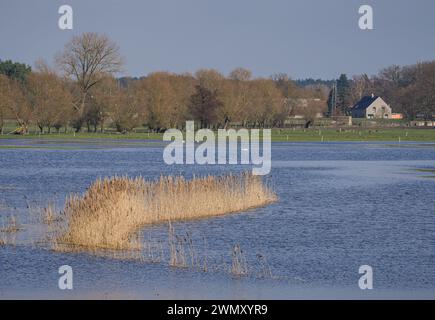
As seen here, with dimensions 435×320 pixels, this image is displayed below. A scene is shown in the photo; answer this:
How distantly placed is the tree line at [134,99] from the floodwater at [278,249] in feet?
212

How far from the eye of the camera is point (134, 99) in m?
119

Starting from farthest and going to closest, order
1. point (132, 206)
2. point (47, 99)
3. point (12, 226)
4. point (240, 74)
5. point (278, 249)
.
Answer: point (240, 74), point (47, 99), point (12, 226), point (132, 206), point (278, 249)

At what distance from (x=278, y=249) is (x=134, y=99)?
9500 cm

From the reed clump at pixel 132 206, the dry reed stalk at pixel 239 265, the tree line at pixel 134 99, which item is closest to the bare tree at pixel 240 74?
the tree line at pixel 134 99

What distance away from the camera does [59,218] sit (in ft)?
98.2

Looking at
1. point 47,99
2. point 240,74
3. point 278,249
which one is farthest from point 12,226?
point 240,74

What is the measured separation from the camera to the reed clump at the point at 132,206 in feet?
83.2

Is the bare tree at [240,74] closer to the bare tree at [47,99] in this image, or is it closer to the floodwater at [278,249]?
the bare tree at [47,99]

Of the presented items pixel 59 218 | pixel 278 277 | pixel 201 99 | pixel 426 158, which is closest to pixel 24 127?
pixel 201 99

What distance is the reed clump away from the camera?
83.2ft

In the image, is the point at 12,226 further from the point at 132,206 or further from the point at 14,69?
the point at 14,69

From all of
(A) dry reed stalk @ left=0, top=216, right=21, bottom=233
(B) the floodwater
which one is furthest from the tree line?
(A) dry reed stalk @ left=0, top=216, right=21, bottom=233

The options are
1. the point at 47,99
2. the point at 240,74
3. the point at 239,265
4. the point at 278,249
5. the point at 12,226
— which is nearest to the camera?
the point at 239,265

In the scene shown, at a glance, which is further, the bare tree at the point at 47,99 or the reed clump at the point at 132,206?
the bare tree at the point at 47,99
